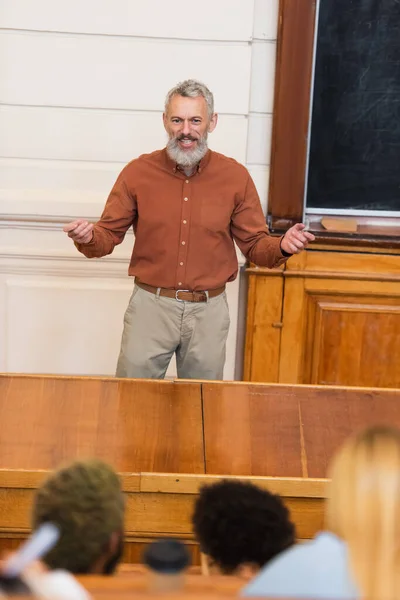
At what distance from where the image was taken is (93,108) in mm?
4016

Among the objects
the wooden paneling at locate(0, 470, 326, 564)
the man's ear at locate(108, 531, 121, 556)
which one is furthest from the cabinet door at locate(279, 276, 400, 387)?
the man's ear at locate(108, 531, 121, 556)

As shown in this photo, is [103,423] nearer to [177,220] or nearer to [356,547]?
[177,220]

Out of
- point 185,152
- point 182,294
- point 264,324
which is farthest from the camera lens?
point 264,324

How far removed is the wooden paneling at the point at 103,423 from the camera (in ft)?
7.82

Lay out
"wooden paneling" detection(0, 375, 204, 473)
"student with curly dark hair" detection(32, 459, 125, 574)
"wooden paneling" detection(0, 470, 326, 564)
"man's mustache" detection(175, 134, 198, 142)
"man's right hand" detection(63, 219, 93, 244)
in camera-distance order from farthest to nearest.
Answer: "man's mustache" detection(175, 134, 198, 142)
"man's right hand" detection(63, 219, 93, 244)
"wooden paneling" detection(0, 375, 204, 473)
"wooden paneling" detection(0, 470, 326, 564)
"student with curly dark hair" detection(32, 459, 125, 574)

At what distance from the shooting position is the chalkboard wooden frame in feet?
12.8

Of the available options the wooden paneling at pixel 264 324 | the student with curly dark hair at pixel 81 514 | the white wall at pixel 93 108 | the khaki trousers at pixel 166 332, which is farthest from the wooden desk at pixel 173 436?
the white wall at pixel 93 108

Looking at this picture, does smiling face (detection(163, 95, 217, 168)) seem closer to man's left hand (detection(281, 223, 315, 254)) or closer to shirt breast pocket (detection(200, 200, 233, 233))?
shirt breast pocket (detection(200, 200, 233, 233))

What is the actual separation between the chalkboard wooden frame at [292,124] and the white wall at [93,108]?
72 millimetres

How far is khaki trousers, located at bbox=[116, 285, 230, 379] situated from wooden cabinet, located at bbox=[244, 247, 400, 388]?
2.51 feet

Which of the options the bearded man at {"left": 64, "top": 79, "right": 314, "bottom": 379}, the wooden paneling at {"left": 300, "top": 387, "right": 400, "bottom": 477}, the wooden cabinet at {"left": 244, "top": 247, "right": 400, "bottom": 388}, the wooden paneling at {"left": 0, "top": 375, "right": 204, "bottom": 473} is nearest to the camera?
the wooden paneling at {"left": 0, "top": 375, "right": 204, "bottom": 473}

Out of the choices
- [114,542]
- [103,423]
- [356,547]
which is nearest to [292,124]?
[103,423]

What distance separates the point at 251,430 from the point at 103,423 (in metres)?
0.43

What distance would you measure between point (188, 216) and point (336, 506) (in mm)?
2041
